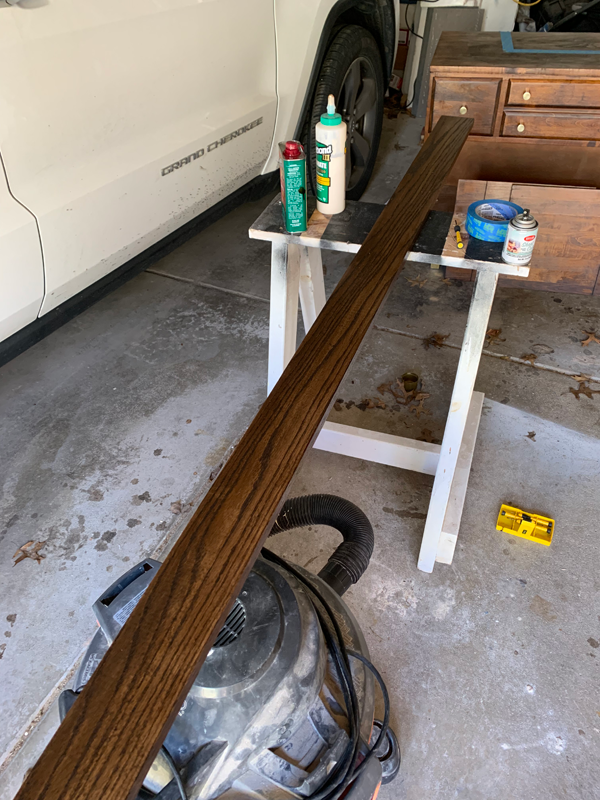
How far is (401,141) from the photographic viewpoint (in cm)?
462

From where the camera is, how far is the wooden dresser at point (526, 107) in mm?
2828

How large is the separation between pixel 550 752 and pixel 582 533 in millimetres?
744

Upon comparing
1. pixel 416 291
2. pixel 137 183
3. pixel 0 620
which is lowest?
pixel 0 620

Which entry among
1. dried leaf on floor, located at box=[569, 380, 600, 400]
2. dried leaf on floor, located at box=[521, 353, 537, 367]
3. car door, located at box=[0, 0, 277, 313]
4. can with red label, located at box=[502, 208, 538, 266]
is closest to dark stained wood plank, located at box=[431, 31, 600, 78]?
car door, located at box=[0, 0, 277, 313]

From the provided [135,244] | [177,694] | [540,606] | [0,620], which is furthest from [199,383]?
[177,694]

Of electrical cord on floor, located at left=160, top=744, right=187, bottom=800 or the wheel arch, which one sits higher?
the wheel arch

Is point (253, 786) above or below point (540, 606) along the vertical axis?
above

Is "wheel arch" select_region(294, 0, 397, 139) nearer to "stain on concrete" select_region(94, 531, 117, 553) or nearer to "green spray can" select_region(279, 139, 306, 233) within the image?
"green spray can" select_region(279, 139, 306, 233)

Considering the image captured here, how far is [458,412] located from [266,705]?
3.23 ft

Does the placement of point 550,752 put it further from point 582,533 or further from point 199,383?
point 199,383

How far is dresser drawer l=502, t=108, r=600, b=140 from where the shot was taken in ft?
9.41

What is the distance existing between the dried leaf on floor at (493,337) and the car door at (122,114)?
4.65 ft

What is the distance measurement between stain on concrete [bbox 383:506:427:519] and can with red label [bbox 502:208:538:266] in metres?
1.00

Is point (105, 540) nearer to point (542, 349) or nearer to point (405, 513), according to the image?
point (405, 513)
